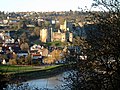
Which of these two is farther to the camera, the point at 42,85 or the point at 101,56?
the point at 42,85

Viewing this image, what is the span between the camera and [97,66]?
302cm

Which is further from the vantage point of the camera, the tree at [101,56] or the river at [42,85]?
the river at [42,85]

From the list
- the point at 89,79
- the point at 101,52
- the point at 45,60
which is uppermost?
the point at 101,52

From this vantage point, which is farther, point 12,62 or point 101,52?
point 12,62

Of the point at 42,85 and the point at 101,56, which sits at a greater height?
the point at 101,56

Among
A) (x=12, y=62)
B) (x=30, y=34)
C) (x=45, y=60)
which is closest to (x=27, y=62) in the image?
(x=12, y=62)

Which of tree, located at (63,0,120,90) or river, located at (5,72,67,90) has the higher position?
tree, located at (63,0,120,90)

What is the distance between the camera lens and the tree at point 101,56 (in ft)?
9.60

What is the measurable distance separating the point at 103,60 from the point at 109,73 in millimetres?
115

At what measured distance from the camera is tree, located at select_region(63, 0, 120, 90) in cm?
293

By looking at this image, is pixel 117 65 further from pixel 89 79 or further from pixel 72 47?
pixel 72 47

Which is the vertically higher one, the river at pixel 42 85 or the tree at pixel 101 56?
the tree at pixel 101 56

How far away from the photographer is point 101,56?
3014 mm

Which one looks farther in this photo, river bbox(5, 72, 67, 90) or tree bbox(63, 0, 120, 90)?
river bbox(5, 72, 67, 90)
